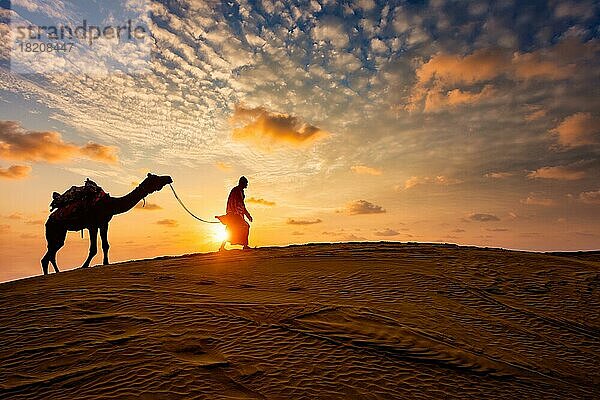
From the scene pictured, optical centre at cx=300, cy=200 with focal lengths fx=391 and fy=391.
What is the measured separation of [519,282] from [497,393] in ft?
12.2

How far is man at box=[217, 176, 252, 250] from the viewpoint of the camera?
10.9 m

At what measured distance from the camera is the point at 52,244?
350 inches

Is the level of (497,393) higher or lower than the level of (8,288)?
lower

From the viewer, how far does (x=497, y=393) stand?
3.28 meters

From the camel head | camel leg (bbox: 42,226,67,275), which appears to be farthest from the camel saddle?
the camel head

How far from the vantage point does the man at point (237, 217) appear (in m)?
10.9

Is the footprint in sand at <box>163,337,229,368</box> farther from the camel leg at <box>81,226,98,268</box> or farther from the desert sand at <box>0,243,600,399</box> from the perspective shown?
the camel leg at <box>81,226,98,268</box>

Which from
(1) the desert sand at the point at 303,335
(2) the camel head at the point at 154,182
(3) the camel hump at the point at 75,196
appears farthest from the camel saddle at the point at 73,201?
(1) the desert sand at the point at 303,335

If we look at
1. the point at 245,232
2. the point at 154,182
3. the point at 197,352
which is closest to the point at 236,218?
the point at 245,232

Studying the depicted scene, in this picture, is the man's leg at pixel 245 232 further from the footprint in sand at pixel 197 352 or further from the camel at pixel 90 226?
the footprint in sand at pixel 197 352

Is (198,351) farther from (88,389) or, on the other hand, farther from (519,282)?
(519,282)

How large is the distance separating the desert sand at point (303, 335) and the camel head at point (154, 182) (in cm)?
336

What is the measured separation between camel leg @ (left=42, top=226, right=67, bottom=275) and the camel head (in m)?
2.03

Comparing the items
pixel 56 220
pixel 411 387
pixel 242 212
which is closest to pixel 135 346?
pixel 411 387
